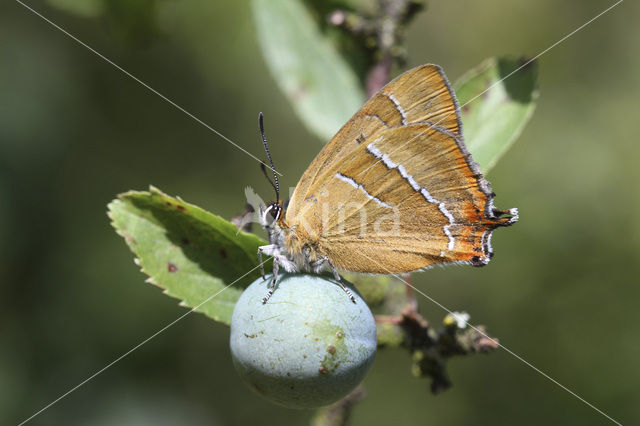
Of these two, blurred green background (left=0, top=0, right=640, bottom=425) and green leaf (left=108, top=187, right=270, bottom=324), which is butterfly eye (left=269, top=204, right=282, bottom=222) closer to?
green leaf (left=108, top=187, right=270, bottom=324)

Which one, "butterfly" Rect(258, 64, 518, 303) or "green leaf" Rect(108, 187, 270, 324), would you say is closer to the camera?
"green leaf" Rect(108, 187, 270, 324)

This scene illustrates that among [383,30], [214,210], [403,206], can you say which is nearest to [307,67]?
[383,30]

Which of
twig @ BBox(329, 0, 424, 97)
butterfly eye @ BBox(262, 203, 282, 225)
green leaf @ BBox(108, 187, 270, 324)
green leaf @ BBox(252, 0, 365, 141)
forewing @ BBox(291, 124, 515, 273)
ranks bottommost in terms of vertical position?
green leaf @ BBox(108, 187, 270, 324)

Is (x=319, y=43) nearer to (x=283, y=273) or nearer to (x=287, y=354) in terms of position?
(x=283, y=273)

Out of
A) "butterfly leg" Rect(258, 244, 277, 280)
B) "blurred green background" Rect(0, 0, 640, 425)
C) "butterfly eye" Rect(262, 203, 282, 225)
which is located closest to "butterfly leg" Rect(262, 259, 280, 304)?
"butterfly leg" Rect(258, 244, 277, 280)

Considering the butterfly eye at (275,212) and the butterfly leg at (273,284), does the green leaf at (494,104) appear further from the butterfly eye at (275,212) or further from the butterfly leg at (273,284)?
the butterfly leg at (273,284)

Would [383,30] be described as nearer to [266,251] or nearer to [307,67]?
[307,67]
